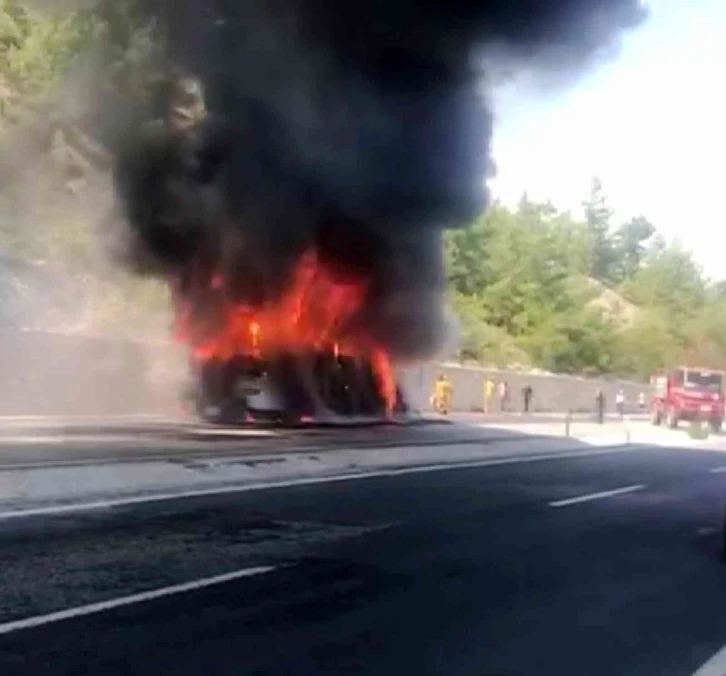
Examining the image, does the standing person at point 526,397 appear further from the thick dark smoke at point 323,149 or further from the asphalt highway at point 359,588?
the asphalt highway at point 359,588

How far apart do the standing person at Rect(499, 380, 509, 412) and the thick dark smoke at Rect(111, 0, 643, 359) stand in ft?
68.5

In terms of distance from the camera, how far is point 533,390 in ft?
190

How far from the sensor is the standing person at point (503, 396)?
53875 millimetres

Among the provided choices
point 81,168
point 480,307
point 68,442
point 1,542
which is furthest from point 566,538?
point 480,307

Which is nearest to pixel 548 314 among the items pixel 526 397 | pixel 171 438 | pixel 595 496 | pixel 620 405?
pixel 620 405

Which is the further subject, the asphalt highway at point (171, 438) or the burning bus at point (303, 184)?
the burning bus at point (303, 184)

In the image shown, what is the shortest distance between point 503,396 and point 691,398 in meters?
8.04

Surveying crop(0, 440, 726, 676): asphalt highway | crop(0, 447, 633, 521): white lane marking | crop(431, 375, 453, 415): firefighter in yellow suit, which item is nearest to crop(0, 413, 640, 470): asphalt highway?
crop(0, 447, 633, 521): white lane marking

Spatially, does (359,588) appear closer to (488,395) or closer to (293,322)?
(293,322)

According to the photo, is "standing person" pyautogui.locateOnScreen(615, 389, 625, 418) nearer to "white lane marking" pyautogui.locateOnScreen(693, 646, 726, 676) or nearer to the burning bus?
the burning bus

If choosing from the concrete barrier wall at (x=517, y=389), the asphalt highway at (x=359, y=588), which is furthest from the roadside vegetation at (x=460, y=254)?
the asphalt highway at (x=359, y=588)

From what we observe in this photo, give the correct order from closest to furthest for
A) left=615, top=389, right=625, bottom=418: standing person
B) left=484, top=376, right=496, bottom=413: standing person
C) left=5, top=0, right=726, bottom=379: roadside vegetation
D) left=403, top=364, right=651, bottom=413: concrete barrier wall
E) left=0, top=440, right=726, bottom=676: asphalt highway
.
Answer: left=0, top=440, right=726, bottom=676: asphalt highway → left=5, top=0, right=726, bottom=379: roadside vegetation → left=403, top=364, right=651, bottom=413: concrete barrier wall → left=484, top=376, right=496, bottom=413: standing person → left=615, top=389, right=625, bottom=418: standing person

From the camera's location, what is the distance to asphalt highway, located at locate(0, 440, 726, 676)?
738 centimetres

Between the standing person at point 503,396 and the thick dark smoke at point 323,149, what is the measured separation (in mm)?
20868
